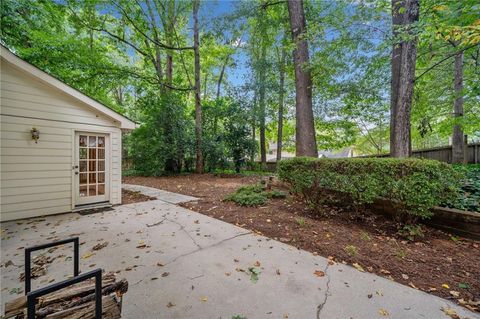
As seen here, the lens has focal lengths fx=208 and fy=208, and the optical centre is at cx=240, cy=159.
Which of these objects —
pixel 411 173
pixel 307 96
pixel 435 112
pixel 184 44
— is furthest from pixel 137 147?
pixel 435 112

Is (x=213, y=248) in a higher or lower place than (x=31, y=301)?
lower

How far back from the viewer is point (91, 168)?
16.8 feet

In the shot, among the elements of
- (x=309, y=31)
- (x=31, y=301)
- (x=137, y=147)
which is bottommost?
(x=31, y=301)

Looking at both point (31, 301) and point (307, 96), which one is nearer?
point (31, 301)

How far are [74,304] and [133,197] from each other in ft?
17.3

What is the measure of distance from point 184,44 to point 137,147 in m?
6.59

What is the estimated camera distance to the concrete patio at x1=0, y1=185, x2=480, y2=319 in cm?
183

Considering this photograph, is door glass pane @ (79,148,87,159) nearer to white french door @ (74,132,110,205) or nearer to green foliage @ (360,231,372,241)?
white french door @ (74,132,110,205)

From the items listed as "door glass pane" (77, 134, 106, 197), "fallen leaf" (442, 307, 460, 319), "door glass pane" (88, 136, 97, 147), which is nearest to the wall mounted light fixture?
"door glass pane" (77, 134, 106, 197)

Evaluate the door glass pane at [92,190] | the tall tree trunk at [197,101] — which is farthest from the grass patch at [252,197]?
the tall tree trunk at [197,101]

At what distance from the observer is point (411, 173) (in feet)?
10.2

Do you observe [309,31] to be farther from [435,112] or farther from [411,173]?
[435,112]

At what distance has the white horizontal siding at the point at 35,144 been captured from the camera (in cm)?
400

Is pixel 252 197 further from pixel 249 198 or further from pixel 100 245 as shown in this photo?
pixel 100 245
